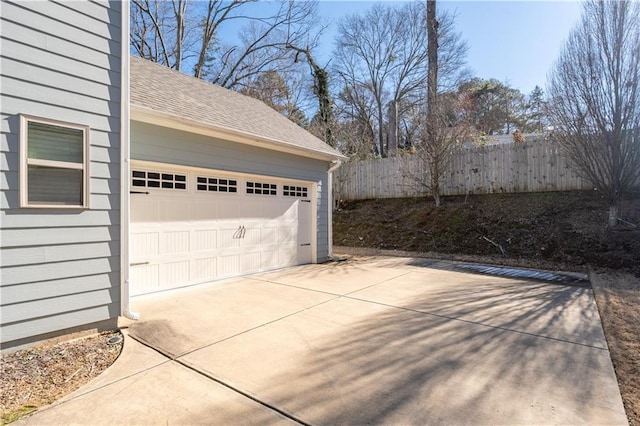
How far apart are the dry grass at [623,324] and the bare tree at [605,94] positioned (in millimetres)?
2462

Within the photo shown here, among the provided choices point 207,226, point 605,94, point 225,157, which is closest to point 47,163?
point 207,226

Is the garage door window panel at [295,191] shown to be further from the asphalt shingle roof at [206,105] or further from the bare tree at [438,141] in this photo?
the bare tree at [438,141]

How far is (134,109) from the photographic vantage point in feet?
14.5

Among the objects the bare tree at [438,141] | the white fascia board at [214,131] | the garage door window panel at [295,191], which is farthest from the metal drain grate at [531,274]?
the white fascia board at [214,131]

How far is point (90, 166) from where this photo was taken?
Result: 3555mm

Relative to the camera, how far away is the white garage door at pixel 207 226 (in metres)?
4.97

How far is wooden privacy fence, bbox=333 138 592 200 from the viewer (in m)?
9.92

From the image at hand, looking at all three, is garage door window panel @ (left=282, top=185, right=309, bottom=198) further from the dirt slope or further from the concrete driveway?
the dirt slope

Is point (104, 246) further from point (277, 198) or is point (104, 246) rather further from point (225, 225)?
point (277, 198)

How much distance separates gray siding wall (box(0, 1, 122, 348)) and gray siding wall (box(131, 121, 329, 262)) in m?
1.06

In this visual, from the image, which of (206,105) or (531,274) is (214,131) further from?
(531,274)

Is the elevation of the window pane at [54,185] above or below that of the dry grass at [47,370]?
above

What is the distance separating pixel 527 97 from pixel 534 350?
25.5 metres

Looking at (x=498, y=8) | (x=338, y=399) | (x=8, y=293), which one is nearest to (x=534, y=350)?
(x=338, y=399)
